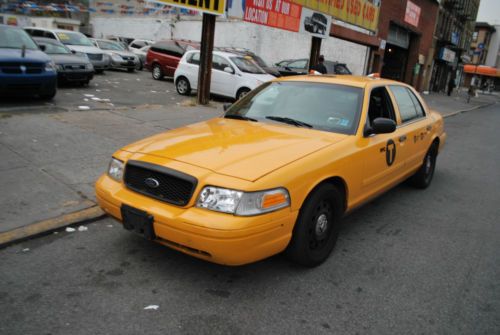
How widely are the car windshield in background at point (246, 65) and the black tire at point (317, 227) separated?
10.3 metres

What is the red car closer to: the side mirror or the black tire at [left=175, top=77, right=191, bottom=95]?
the black tire at [left=175, top=77, right=191, bottom=95]

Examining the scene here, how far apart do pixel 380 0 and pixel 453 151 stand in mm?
15224

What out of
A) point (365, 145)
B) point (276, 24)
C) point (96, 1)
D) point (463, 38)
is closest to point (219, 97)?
point (276, 24)

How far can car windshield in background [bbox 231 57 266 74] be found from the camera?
1353cm

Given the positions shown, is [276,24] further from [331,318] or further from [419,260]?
[331,318]

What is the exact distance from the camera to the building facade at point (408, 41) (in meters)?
26.0

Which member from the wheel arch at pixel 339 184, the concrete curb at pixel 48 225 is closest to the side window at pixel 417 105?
the wheel arch at pixel 339 184

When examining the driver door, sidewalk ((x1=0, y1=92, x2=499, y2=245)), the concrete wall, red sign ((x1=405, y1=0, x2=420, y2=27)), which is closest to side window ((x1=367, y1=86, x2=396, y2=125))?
the driver door

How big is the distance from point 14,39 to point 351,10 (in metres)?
14.1

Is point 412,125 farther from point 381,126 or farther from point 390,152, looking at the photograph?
point 381,126

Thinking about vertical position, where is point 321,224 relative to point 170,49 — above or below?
below

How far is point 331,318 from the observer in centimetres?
294

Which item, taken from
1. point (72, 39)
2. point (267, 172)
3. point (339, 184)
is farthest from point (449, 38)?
point (267, 172)

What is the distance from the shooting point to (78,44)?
16.5 metres
